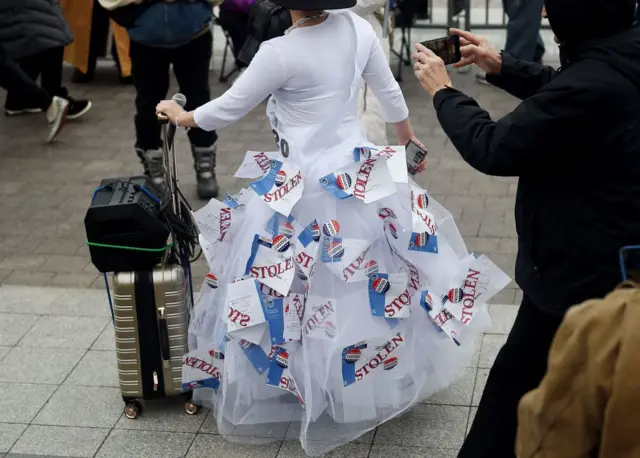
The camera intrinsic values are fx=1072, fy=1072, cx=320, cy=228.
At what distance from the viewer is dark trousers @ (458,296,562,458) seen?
10.1 feet

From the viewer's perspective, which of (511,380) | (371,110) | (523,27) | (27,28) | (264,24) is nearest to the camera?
(511,380)

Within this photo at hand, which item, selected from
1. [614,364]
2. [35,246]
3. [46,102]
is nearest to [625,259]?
[614,364]

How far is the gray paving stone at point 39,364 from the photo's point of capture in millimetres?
4629

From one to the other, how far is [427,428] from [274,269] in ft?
2.87

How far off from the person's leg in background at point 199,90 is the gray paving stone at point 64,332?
5.58 ft

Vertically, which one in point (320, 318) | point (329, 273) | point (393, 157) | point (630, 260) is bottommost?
point (320, 318)

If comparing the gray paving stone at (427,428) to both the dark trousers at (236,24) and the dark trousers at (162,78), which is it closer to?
the dark trousers at (162,78)

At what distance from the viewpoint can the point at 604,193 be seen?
281 cm

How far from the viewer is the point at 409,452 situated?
3.94 metres

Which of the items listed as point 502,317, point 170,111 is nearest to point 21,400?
point 170,111

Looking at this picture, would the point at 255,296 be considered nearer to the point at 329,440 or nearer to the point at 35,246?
the point at 329,440

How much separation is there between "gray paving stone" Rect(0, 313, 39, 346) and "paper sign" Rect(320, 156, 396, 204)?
198cm

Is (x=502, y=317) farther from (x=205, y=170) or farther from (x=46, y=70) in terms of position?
(x=46, y=70)

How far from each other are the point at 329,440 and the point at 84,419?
1.03 metres
